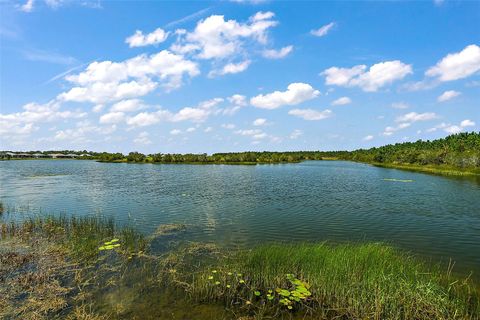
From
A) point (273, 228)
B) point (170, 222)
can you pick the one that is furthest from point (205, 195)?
point (273, 228)

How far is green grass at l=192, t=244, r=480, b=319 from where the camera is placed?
33.6 feet

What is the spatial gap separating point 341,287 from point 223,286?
4683 millimetres

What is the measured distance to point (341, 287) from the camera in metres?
11.2

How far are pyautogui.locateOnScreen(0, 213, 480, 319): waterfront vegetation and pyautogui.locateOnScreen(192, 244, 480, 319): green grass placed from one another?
4 cm

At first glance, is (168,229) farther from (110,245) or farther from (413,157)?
(413,157)

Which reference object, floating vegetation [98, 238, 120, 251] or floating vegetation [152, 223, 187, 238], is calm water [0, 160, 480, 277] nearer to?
floating vegetation [152, 223, 187, 238]

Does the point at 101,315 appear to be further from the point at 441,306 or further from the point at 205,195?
the point at 205,195

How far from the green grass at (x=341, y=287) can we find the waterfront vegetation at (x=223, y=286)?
43 millimetres

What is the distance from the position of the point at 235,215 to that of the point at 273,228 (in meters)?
5.50

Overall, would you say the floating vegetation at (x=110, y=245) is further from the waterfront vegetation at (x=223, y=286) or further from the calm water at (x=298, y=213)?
the calm water at (x=298, y=213)

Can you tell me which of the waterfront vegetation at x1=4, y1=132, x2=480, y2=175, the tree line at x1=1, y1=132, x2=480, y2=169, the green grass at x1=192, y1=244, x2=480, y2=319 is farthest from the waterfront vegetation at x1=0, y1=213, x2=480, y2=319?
the tree line at x1=1, y1=132, x2=480, y2=169

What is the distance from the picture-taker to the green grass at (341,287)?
10227mm

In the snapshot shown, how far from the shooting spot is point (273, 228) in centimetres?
2352

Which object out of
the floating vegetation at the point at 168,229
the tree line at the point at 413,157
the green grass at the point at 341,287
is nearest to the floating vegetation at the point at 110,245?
the floating vegetation at the point at 168,229
